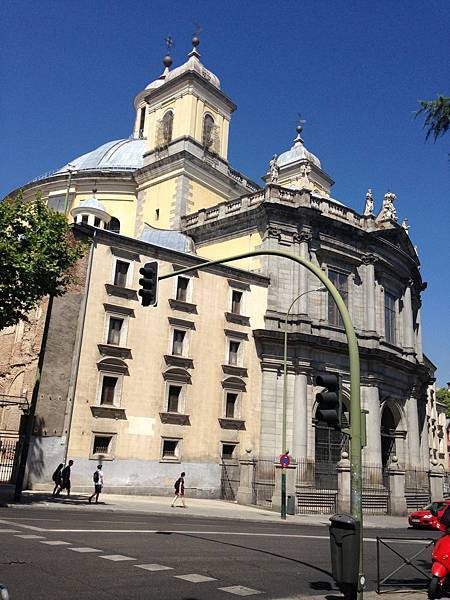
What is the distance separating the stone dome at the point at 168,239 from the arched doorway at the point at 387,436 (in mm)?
17826

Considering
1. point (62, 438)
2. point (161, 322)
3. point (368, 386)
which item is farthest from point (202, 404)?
point (368, 386)

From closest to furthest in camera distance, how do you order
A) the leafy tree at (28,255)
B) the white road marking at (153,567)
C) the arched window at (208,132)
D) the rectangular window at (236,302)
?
1. the white road marking at (153,567)
2. the leafy tree at (28,255)
3. the rectangular window at (236,302)
4. the arched window at (208,132)

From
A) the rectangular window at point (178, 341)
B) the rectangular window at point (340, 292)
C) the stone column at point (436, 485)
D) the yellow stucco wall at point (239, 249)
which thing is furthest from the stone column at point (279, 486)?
the stone column at point (436, 485)

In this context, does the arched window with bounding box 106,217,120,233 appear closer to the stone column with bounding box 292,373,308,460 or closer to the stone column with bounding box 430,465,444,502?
the stone column with bounding box 292,373,308,460

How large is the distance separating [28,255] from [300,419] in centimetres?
1902

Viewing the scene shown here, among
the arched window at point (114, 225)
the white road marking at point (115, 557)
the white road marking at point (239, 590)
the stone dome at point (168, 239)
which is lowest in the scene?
the white road marking at point (239, 590)

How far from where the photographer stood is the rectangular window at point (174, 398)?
2930 cm

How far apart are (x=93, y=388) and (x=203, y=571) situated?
18.0 meters

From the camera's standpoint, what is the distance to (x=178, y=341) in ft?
99.6

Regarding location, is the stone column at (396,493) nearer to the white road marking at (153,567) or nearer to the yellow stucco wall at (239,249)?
the yellow stucco wall at (239,249)

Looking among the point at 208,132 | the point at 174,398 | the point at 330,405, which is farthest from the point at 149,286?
the point at 208,132

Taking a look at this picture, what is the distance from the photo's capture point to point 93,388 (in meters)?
26.7

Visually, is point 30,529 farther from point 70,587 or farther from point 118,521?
point 70,587

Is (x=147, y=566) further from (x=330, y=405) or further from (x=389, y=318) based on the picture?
(x=389, y=318)
